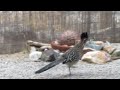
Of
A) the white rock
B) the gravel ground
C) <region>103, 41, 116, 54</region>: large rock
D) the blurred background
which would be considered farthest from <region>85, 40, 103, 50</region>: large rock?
the white rock

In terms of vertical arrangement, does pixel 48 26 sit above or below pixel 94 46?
above

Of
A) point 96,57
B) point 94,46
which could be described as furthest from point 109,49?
point 96,57

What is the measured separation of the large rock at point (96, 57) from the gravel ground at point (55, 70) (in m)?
0.12

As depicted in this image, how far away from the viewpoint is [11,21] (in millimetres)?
9570

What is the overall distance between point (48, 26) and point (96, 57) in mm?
2096

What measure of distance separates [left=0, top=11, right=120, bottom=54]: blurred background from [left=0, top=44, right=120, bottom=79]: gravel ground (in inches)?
43.4

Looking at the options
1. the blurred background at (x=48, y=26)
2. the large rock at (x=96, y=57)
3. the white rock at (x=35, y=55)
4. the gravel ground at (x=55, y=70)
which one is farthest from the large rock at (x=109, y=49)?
the white rock at (x=35, y=55)

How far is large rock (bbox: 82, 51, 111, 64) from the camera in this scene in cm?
792

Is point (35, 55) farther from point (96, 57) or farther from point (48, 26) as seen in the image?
point (48, 26)

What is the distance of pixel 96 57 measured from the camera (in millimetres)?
8000

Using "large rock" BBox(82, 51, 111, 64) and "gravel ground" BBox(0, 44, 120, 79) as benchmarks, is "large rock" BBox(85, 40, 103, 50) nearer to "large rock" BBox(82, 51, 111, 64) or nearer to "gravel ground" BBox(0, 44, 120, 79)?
"large rock" BBox(82, 51, 111, 64)

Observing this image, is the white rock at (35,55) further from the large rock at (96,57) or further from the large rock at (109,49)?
the large rock at (109,49)

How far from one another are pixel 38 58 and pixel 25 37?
1.43 metres

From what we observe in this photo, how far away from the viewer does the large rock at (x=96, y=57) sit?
7.92 m
